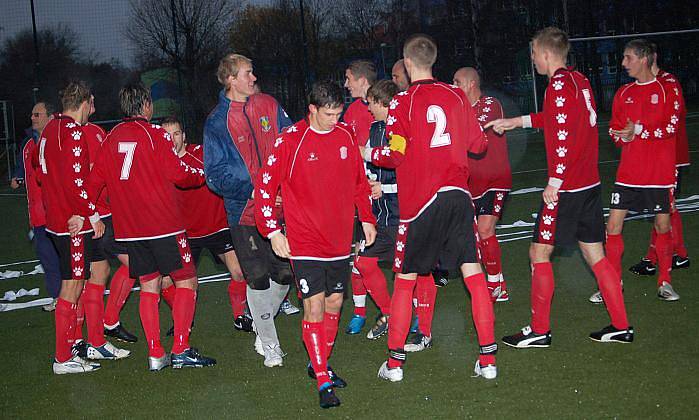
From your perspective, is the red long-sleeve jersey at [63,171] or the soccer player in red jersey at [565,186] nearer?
the soccer player in red jersey at [565,186]

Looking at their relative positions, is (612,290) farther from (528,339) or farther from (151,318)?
(151,318)

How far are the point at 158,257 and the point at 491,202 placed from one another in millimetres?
3156

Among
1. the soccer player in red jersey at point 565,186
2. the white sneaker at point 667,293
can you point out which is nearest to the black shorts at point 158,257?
the soccer player in red jersey at point 565,186

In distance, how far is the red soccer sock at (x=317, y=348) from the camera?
5344mm

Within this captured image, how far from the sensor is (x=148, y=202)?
6.17 meters

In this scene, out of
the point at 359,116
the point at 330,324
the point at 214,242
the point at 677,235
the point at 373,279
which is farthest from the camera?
the point at 677,235

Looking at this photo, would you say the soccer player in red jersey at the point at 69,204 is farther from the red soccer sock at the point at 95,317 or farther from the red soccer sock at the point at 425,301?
the red soccer sock at the point at 425,301

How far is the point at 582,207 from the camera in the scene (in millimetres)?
5973

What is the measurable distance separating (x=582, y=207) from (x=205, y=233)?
323cm

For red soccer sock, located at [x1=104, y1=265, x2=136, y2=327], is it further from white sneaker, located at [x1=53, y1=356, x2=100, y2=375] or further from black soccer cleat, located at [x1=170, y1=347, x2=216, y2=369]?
black soccer cleat, located at [x1=170, y1=347, x2=216, y2=369]

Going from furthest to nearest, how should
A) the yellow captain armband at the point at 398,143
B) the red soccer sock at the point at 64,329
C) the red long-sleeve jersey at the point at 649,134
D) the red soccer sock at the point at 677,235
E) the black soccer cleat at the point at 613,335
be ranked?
the red soccer sock at the point at 677,235 < the red long-sleeve jersey at the point at 649,134 < the red soccer sock at the point at 64,329 < the black soccer cleat at the point at 613,335 < the yellow captain armband at the point at 398,143

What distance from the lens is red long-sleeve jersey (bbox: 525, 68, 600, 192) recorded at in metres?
5.73

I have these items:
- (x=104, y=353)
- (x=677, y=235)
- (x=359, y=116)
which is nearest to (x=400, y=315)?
(x=359, y=116)

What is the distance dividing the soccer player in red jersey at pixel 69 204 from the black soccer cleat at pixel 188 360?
707 millimetres
